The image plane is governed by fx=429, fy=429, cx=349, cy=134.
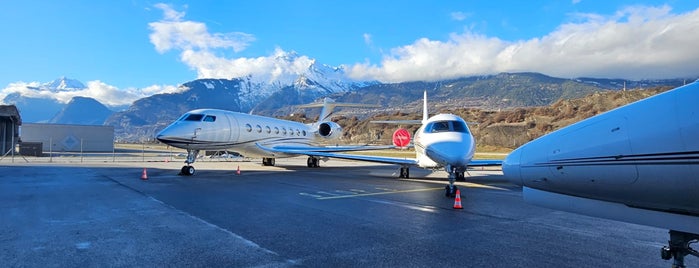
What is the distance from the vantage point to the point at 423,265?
15.5 ft

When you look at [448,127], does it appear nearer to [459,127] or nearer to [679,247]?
[459,127]

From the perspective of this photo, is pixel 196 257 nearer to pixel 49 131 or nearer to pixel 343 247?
pixel 343 247

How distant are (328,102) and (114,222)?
81.2ft

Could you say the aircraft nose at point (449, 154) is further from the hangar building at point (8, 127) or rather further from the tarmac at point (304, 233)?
the hangar building at point (8, 127)

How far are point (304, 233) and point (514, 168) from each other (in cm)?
324

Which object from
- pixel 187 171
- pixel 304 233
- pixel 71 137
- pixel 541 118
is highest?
pixel 541 118

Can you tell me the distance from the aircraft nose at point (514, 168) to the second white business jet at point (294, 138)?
261 inches

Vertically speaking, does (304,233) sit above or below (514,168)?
below

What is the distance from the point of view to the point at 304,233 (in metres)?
6.34

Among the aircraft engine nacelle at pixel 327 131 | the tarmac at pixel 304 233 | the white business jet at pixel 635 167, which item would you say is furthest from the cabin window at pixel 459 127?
the aircraft engine nacelle at pixel 327 131

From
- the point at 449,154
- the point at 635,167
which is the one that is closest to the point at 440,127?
the point at 449,154

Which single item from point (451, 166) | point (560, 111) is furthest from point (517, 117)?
point (451, 166)

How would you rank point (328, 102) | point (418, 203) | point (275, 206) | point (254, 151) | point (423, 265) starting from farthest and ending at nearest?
point (328, 102)
point (254, 151)
point (418, 203)
point (275, 206)
point (423, 265)

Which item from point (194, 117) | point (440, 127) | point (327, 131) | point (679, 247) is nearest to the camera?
point (679, 247)
